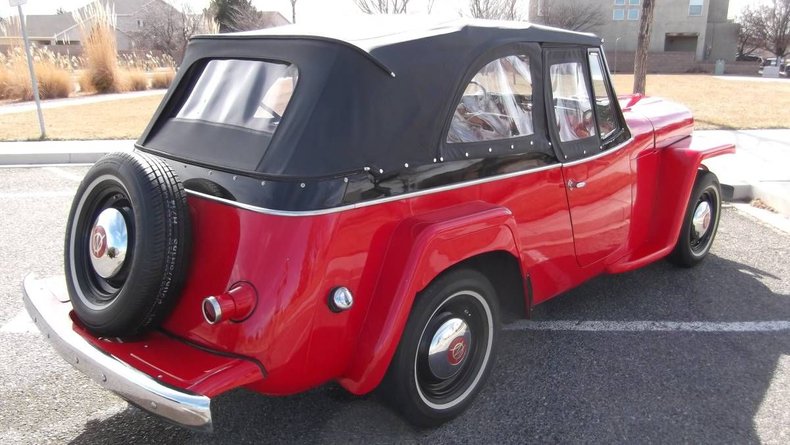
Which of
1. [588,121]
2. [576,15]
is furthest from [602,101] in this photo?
[576,15]

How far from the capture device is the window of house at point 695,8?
44.3m

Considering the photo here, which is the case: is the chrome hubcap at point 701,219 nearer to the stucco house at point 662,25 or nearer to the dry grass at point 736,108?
the dry grass at point 736,108

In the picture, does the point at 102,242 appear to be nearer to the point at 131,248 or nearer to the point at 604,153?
the point at 131,248

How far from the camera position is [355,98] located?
2.47 meters

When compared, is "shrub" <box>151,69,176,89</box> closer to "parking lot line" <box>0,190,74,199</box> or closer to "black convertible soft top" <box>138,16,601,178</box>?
"parking lot line" <box>0,190,74,199</box>

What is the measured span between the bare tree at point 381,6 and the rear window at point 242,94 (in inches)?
1097

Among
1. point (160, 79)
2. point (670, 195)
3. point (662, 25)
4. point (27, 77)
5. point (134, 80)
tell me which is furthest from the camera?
point (662, 25)

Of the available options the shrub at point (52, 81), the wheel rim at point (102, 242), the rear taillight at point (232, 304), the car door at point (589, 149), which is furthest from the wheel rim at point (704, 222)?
the shrub at point (52, 81)

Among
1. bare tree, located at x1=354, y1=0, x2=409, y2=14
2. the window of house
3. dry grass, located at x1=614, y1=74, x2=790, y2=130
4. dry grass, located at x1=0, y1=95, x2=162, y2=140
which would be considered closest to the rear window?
dry grass, located at x1=0, y1=95, x2=162, y2=140

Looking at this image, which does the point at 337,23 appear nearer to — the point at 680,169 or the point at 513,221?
the point at 513,221

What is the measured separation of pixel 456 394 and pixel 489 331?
1.08 ft

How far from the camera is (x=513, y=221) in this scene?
276 centimetres

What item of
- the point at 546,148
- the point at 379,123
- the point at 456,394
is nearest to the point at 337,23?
the point at 379,123

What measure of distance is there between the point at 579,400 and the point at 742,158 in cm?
684
